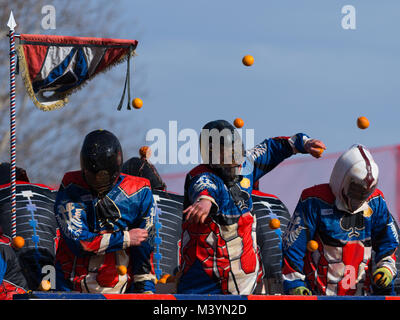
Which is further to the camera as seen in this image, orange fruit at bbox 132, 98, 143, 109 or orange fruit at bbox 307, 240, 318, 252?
orange fruit at bbox 132, 98, 143, 109

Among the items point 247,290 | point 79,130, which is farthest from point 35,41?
point 79,130

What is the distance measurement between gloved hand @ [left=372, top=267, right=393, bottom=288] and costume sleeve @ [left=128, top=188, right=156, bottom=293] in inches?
60.1

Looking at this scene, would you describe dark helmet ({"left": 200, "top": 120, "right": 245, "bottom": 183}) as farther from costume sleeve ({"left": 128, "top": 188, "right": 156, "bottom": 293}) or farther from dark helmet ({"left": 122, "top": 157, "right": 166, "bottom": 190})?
dark helmet ({"left": 122, "top": 157, "right": 166, "bottom": 190})

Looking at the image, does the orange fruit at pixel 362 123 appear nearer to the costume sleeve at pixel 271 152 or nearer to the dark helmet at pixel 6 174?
the costume sleeve at pixel 271 152

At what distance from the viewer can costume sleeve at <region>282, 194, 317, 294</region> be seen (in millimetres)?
6742

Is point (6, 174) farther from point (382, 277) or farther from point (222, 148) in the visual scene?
point (382, 277)

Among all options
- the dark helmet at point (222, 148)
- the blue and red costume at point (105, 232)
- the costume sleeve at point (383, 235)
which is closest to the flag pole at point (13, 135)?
the blue and red costume at point (105, 232)

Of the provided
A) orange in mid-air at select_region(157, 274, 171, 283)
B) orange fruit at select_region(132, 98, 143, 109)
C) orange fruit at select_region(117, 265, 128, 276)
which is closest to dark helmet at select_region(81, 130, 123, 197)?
orange fruit at select_region(117, 265, 128, 276)

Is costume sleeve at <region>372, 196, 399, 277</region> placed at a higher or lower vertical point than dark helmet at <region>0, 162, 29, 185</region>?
lower

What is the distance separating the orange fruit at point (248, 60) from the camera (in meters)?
7.35

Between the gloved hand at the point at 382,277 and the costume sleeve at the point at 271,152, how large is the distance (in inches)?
41.3
